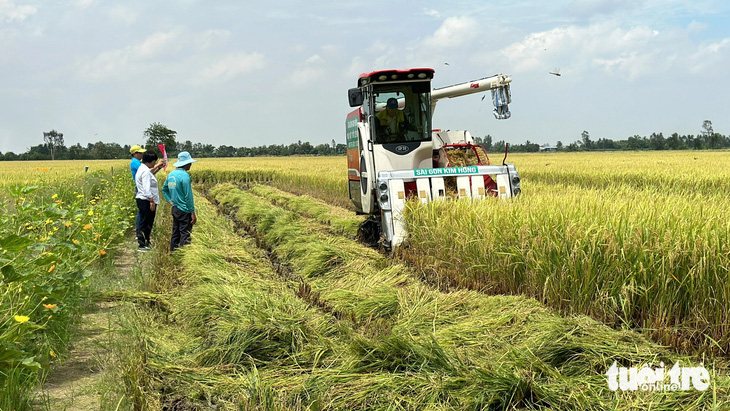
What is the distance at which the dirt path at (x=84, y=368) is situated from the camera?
3549 millimetres

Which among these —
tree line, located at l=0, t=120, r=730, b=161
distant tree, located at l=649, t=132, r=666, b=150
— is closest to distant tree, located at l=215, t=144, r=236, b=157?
tree line, located at l=0, t=120, r=730, b=161

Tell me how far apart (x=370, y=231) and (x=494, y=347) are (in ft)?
16.8

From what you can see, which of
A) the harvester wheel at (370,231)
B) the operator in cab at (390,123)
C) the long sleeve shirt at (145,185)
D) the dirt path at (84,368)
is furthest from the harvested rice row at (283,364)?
the operator in cab at (390,123)

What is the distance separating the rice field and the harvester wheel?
1967 mm

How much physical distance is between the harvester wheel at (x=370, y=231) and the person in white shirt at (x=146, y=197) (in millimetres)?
3152

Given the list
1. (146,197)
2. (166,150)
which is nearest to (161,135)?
(166,150)

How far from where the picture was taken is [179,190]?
7.69 m

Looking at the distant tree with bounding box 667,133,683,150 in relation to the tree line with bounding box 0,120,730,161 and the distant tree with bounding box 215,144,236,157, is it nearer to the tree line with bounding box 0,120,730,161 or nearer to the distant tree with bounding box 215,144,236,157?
the tree line with bounding box 0,120,730,161

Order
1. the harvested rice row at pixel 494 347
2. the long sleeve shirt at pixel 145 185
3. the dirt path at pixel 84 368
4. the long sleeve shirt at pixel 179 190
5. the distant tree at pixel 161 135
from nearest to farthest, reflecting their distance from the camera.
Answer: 1. the harvested rice row at pixel 494 347
2. the dirt path at pixel 84 368
3. the long sleeve shirt at pixel 179 190
4. the long sleeve shirt at pixel 145 185
5. the distant tree at pixel 161 135

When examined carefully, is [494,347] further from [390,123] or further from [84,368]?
[390,123]

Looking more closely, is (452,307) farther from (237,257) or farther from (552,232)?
(237,257)

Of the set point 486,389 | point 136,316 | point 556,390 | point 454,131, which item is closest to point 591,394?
point 556,390

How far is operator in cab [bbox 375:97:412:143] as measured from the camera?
8.63m

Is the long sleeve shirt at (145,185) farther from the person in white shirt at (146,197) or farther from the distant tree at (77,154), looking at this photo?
the distant tree at (77,154)
